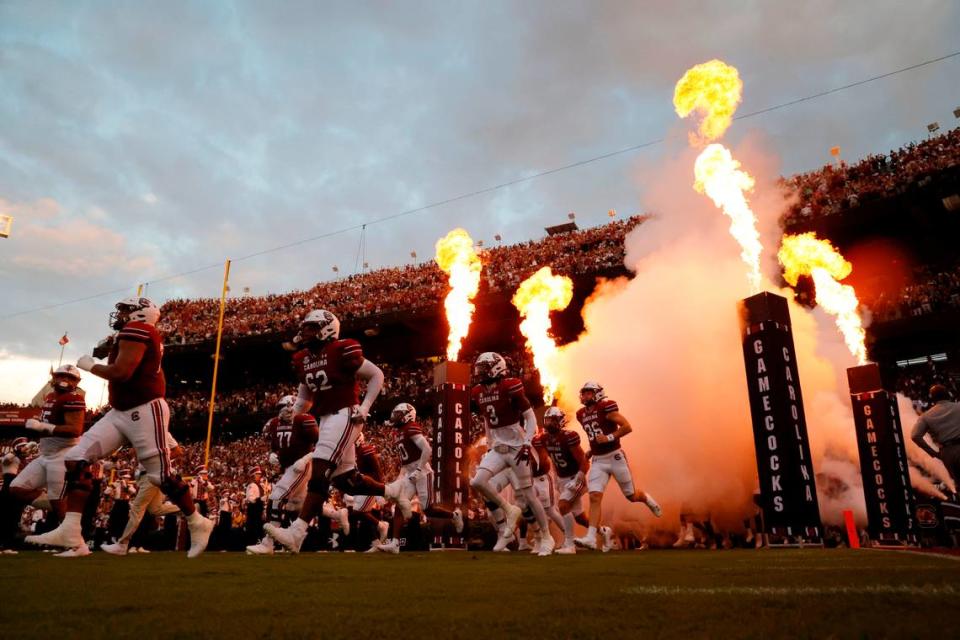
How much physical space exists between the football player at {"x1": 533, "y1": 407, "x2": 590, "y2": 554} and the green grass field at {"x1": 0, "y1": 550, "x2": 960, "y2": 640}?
629 centimetres

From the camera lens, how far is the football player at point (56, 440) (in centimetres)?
791

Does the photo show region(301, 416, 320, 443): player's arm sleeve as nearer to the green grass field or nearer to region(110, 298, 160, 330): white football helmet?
region(110, 298, 160, 330): white football helmet

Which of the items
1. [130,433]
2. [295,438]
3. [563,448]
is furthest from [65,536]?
[563,448]

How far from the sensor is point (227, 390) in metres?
44.1

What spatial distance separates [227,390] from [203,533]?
40.4m

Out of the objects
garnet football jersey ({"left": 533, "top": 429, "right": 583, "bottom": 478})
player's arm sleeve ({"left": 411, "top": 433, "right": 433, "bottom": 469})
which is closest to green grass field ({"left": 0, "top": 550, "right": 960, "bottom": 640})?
garnet football jersey ({"left": 533, "top": 429, "right": 583, "bottom": 478})

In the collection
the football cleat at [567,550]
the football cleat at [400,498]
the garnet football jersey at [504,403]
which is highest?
the garnet football jersey at [504,403]

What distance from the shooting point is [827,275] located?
2227cm

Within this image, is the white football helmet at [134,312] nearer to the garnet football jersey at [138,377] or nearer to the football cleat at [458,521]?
the garnet football jersey at [138,377]

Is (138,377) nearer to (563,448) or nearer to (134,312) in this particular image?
(134,312)

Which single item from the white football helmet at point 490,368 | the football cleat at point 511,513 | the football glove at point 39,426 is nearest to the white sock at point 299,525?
the football glove at point 39,426

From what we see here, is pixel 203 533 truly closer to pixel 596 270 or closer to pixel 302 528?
pixel 302 528

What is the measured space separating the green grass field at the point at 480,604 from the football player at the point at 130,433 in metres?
1.35

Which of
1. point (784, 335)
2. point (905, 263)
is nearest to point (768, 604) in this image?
point (784, 335)
